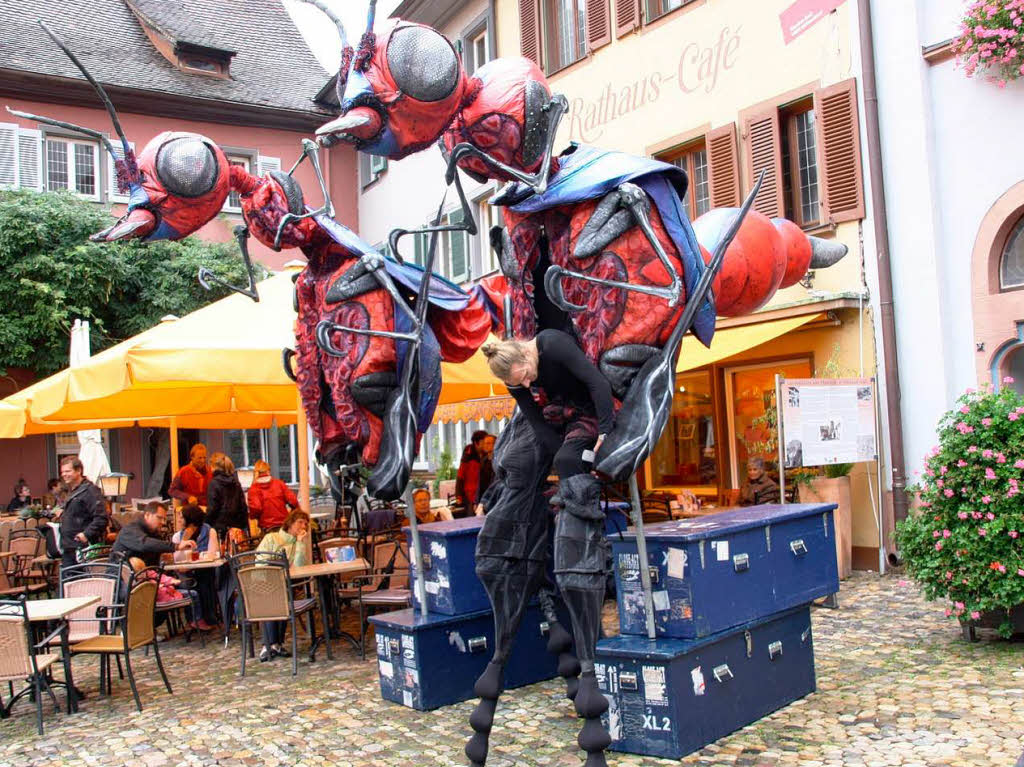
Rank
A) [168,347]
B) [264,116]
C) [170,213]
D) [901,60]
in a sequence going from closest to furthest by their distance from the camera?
[170,213] → [168,347] → [901,60] → [264,116]

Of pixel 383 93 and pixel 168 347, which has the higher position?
pixel 383 93

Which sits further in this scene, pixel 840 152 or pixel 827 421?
pixel 840 152

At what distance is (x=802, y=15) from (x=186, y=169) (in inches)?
303

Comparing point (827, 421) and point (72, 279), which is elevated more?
point (72, 279)

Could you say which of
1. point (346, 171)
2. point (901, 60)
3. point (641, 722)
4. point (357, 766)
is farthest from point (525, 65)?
Answer: point (346, 171)

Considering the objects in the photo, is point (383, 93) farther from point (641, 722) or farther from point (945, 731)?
point (945, 731)

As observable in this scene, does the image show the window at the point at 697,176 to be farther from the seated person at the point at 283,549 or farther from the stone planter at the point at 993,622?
the stone planter at the point at 993,622

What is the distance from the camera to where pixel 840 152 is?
1011 cm

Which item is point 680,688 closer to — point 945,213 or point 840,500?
point 840,500

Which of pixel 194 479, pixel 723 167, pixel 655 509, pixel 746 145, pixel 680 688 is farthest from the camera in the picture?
pixel 194 479

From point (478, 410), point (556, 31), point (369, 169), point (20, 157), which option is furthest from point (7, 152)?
point (478, 410)

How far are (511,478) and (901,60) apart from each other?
6.91 m

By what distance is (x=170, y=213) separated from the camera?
525 centimetres

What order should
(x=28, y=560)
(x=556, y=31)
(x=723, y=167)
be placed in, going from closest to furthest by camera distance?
(x=723, y=167) → (x=28, y=560) → (x=556, y=31)
